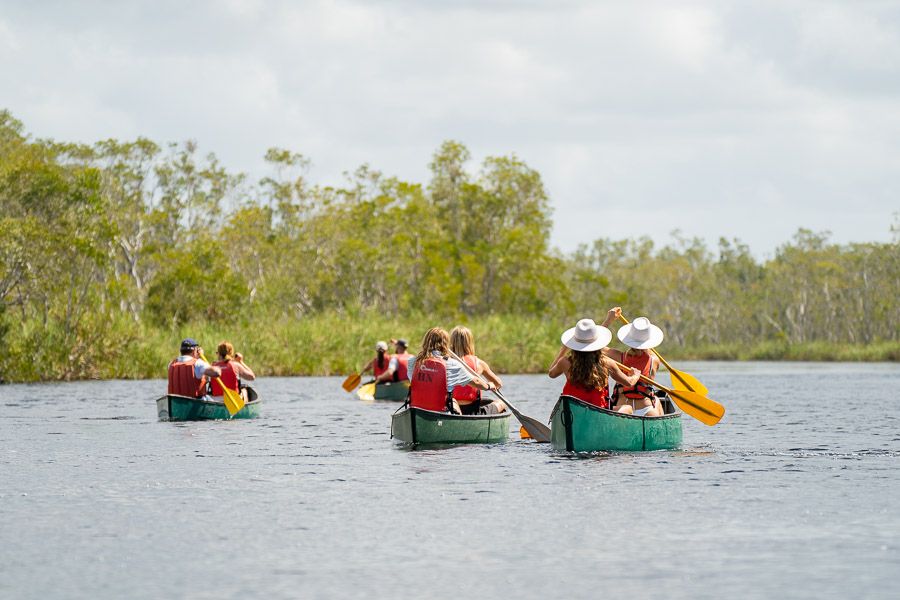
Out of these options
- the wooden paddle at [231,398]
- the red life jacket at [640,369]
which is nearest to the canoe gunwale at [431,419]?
the red life jacket at [640,369]

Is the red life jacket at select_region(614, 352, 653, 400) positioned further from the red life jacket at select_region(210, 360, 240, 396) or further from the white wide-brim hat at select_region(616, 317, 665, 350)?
the red life jacket at select_region(210, 360, 240, 396)

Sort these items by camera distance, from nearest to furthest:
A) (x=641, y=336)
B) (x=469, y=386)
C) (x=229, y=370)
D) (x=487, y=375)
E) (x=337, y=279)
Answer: (x=641, y=336), (x=487, y=375), (x=469, y=386), (x=229, y=370), (x=337, y=279)

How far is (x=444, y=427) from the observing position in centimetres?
1759

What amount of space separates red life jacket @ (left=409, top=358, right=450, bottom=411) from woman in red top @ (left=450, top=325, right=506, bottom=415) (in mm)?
346

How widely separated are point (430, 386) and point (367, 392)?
1649cm

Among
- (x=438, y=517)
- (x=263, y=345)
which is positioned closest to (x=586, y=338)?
(x=438, y=517)

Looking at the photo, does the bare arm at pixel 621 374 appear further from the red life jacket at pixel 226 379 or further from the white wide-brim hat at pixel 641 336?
the red life jacket at pixel 226 379

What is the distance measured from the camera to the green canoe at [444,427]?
17.5 meters

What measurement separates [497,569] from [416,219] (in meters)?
65.9

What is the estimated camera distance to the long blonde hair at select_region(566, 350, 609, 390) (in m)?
16.1

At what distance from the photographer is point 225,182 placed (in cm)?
7662

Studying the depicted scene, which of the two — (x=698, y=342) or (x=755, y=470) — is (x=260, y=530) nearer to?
(x=755, y=470)

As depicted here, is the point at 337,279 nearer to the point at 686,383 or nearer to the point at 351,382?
the point at 351,382

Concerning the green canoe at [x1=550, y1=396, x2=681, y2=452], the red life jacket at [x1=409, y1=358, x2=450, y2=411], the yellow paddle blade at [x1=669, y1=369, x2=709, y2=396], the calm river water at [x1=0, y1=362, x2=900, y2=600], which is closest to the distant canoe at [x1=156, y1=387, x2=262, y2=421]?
the calm river water at [x1=0, y1=362, x2=900, y2=600]
